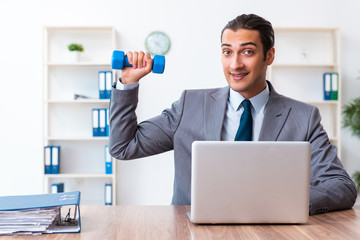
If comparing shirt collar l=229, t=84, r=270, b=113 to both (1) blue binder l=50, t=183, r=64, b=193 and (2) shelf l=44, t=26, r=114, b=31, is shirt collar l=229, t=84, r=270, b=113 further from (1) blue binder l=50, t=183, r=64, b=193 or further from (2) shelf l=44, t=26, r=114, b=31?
(1) blue binder l=50, t=183, r=64, b=193

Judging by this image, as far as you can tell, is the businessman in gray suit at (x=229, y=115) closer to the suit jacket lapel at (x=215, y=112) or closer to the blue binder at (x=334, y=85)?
the suit jacket lapel at (x=215, y=112)

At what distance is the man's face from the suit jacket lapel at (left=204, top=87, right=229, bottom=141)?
0.10 metres

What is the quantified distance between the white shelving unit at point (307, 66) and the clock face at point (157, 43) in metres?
1.10

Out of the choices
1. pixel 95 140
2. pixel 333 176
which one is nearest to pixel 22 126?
pixel 95 140

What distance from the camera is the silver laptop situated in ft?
3.80

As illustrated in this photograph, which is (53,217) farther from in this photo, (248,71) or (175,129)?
(248,71)

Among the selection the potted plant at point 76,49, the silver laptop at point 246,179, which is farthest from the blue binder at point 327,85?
the silver laptop at point 246,179

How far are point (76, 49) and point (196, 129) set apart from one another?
8.39 ft

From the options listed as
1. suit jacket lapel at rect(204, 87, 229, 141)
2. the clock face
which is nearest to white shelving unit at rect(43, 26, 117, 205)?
the clock face

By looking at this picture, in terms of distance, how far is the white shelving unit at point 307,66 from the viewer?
4.29m

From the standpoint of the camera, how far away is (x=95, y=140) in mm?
4238

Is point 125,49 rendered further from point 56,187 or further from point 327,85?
point 327,85

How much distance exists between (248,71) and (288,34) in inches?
108

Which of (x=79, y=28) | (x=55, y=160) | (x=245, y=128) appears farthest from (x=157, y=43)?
(x=245, y=128)
